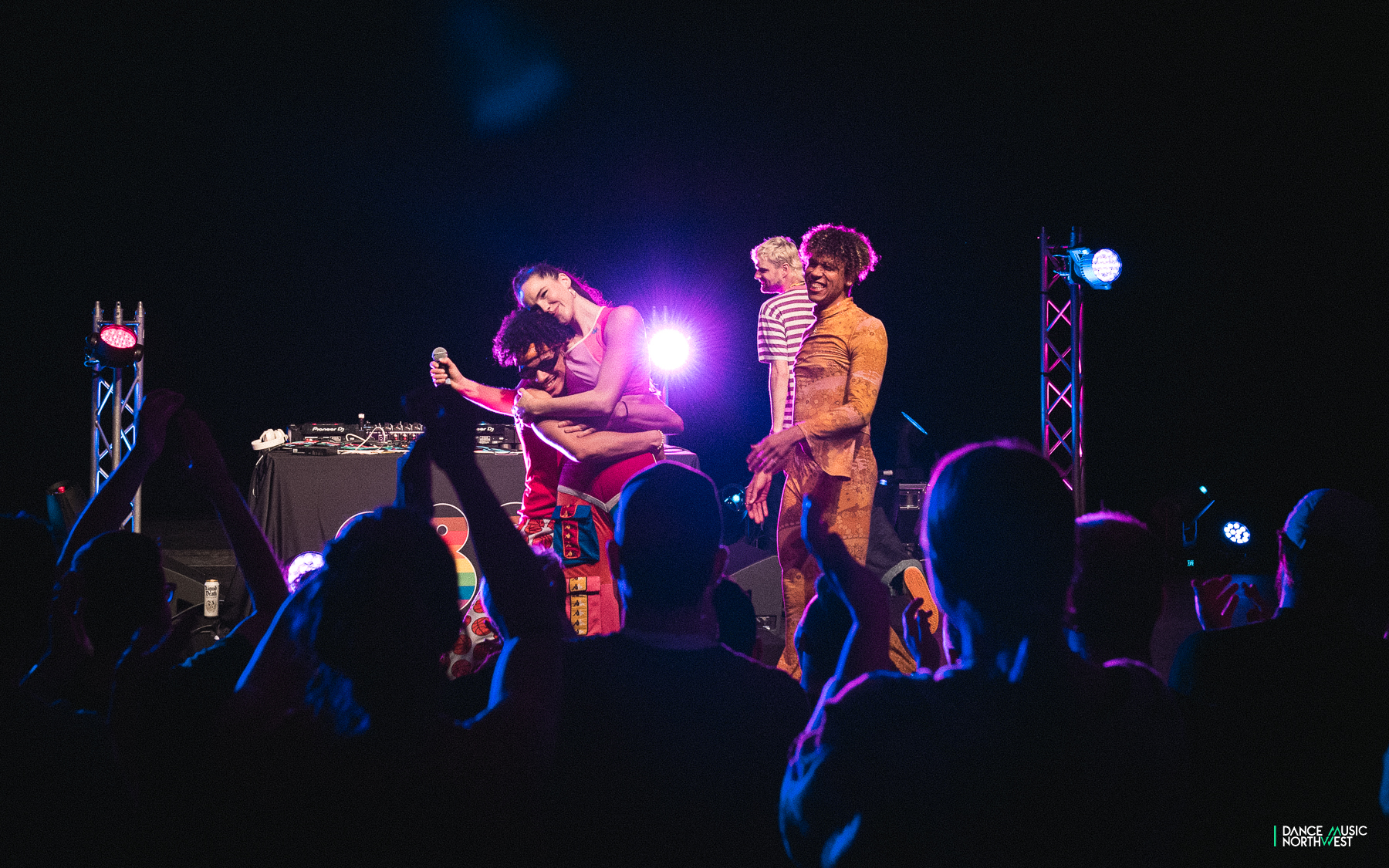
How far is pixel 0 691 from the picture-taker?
40.1 inches

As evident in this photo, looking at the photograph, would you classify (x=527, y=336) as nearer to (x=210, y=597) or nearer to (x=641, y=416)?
(x=641, y=416)

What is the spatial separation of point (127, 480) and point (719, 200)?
25.6 feet

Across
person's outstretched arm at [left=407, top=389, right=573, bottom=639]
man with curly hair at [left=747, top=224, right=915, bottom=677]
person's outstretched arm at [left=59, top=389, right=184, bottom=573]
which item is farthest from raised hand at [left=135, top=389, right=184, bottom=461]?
man with curly hair at [left=747, top=224, right=915, bottom=677]

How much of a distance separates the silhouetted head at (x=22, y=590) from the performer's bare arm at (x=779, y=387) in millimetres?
3161

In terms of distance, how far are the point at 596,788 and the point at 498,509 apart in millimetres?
418

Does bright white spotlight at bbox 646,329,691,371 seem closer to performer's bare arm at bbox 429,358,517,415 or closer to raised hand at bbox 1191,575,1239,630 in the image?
performer's bare arm at bbox 429,358,517,415

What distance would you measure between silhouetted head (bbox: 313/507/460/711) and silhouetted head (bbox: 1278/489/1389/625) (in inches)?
60.5

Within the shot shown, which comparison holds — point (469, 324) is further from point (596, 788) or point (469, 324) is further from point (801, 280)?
point (596, 788)

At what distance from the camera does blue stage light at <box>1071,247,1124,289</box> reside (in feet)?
18.3

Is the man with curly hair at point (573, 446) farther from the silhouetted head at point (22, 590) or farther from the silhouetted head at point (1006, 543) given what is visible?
the silhouetted head at point (1006, 543)

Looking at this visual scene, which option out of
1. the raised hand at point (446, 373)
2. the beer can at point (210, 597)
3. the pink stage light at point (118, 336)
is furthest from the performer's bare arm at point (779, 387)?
the pink stage light at point (118, 336)

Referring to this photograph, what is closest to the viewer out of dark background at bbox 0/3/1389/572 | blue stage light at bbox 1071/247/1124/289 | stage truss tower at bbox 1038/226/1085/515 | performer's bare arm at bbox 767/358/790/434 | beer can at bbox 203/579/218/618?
performer's bare arm at bbox 767/358/790/434

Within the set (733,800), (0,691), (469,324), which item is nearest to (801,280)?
(733,800)

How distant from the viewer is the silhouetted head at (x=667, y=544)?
125 cm
